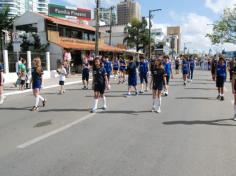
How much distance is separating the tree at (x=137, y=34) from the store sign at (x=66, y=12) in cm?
1198

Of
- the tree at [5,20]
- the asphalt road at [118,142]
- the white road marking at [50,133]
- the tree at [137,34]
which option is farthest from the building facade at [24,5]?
the white road marking at [50,133]

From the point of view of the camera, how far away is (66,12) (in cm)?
5288

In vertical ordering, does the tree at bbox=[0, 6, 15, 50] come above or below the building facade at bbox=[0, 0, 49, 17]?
below

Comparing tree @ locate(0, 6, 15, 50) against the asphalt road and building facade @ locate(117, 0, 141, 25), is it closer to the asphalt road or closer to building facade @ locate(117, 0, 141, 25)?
the asphalt road

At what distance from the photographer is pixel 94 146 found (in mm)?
6586

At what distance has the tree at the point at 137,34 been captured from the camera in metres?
64.6

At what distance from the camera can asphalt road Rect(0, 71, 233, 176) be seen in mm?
5293

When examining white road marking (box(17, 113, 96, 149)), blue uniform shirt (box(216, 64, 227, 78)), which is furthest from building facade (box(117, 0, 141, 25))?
white road marking (box(17, 113, 96, 149))

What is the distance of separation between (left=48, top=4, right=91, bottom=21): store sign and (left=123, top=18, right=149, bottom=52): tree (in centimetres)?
1198

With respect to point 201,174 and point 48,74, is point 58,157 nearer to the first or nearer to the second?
point 201,174

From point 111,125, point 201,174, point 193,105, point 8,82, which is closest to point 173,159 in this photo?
point 201,174

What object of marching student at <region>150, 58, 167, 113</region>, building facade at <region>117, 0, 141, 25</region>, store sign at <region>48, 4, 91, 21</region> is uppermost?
building facade at <region>117, 0, 141, 25</region>

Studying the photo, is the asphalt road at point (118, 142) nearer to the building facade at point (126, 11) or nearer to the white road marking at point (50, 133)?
the white road marking at point (50, 133)

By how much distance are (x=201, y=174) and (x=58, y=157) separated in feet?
7.78
